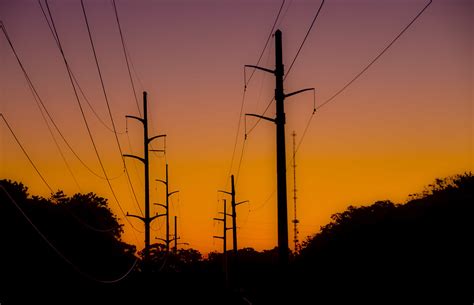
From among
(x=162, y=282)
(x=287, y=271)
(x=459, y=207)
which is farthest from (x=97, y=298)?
(x=459, y=207)

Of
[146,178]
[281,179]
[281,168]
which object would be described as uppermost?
[146,178]

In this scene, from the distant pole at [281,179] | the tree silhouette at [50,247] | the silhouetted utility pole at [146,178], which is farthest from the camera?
the tree silhouette at [50,247]

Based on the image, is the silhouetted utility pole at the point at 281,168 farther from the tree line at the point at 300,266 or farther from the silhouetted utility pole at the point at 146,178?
the silhouetted utility pole at the point at 146,178

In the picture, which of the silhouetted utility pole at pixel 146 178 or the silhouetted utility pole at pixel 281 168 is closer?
the silhouetted utility pole at pixel 281 168

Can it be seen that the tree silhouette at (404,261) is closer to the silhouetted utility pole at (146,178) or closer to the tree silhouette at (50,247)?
the silhouetted utility pole at (146,178)

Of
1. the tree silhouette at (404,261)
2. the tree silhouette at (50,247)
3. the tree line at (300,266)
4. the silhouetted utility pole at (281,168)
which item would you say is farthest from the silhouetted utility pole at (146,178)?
the silhouetted utility pole at (281,168)

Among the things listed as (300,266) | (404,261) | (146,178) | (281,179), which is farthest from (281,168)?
(300,266)

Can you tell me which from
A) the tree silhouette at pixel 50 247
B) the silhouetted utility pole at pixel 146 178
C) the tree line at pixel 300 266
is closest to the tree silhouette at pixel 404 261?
the tree line at pixel 300 266

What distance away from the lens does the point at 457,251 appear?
4462cm

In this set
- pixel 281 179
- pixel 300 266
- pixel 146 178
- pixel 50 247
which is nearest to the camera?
pixel 281 179

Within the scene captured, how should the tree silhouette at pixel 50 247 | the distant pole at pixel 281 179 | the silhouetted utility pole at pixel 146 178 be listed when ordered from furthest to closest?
the tree silhouette at pixel 50 247
the silhouetted utility pole at pixel 146 178
the distant pole at pixel 281 179

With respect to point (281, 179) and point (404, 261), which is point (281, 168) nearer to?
point (281, 179)

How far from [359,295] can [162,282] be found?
47.7 feet

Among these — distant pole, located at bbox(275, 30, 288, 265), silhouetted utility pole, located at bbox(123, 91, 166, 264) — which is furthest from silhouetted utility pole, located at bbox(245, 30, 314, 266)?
silhouetted utility pole, located at bbox(123, 91, 166, 264)
